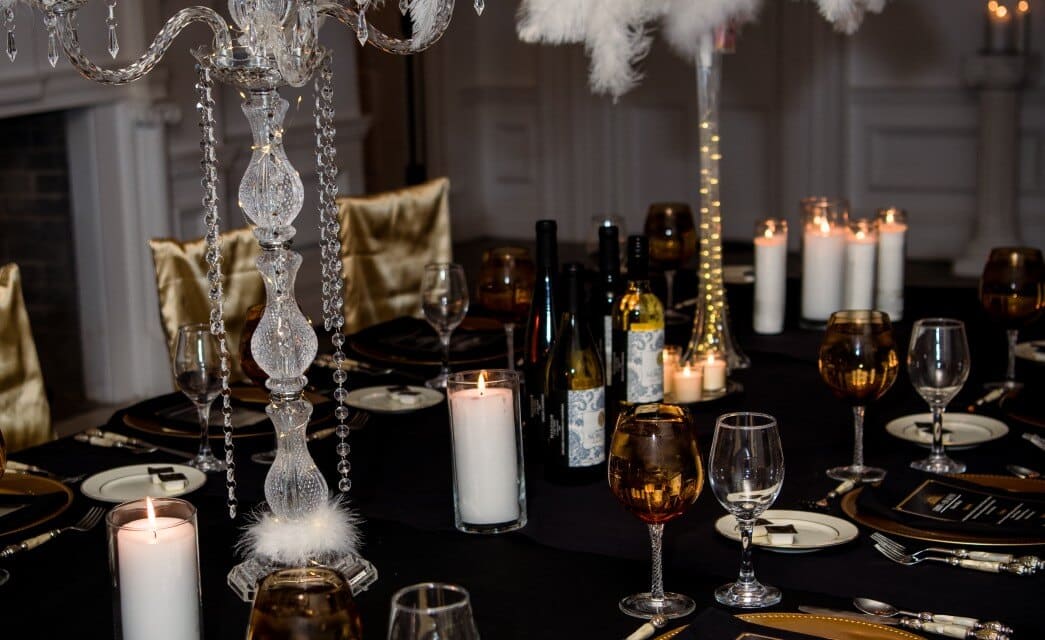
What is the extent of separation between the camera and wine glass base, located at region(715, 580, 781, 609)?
3.93ft

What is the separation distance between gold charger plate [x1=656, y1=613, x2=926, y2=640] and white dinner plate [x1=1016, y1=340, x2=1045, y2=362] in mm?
1077

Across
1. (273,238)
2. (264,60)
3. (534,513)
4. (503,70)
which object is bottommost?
(534,513)

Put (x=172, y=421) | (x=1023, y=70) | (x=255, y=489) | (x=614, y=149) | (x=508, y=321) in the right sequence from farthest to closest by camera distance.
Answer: (x=614, y=149) → (x=1023, y=70) → (x=508, y=321) → (x=172, y=421) → (x=255, y=489)

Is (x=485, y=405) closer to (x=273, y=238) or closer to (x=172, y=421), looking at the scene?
(x=273, y=238)

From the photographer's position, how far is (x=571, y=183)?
22.2 ft

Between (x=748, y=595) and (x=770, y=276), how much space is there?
1.20m

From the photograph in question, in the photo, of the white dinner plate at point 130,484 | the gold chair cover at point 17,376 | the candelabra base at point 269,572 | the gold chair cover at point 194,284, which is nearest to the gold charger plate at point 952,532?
the candelabra base at point 269,572

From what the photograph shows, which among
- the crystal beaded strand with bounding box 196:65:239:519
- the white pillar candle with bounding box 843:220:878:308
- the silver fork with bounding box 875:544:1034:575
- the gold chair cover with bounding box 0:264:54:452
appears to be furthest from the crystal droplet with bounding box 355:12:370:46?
the white pillar candle with bounding box 843:220:878:308

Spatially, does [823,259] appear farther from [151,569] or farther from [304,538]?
[151,569]

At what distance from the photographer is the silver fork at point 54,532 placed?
4.46 feet

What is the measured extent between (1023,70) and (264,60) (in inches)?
188

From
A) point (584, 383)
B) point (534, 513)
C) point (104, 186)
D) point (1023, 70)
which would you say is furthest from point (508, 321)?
point (1023, 70)

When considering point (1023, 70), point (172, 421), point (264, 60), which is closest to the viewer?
point (264, 60)

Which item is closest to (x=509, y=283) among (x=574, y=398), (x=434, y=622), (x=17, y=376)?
(x=574, y=398)
